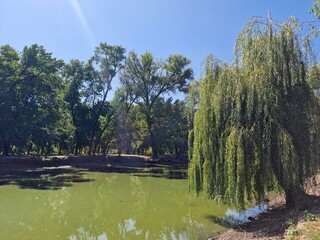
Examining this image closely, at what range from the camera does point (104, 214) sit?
36.7 feet

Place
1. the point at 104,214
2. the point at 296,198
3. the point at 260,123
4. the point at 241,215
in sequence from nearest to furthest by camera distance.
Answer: the point at 260,123
the point at 296,198
the point at 241,215
the point at 104,214

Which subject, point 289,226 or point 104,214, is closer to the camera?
point 289,226

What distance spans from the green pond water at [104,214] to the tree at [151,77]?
26.9 metres

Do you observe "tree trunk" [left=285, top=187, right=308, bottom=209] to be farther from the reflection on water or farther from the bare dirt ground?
the reflection on water

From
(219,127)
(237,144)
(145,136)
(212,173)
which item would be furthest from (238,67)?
(145,136)

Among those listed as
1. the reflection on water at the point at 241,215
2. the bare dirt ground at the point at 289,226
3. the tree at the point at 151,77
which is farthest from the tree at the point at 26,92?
the bare dirt ground at the point at 289,226

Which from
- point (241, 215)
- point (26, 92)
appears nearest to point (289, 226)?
point (241, 215)

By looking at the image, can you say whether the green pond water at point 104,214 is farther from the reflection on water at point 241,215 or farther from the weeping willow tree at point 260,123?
the weeping willow tree at point 260,123

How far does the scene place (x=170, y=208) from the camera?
1214 cm

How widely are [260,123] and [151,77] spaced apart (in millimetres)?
34512

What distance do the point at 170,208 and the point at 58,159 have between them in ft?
80.2

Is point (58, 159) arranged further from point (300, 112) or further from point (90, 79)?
point (300, 112)

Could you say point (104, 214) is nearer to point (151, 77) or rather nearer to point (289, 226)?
point (289, 226)

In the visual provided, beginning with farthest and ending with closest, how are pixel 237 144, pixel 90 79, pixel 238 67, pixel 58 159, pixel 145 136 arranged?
pixel 145 136 < pixel 90 79 < pixel 58 159 < pixel 238 67 < pixel 237 144
